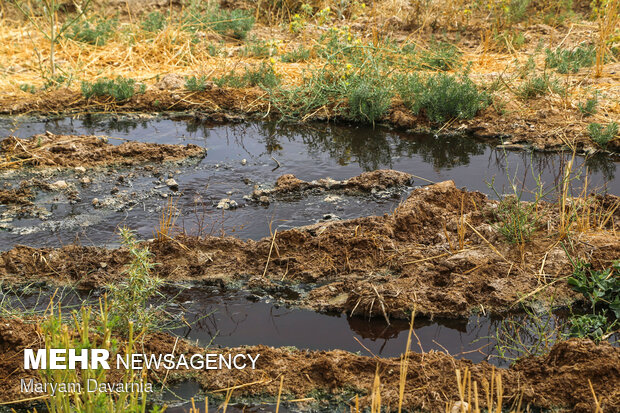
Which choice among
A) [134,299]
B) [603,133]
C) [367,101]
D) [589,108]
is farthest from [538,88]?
[134,299]

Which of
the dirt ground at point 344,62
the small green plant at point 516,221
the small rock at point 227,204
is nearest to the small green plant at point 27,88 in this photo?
the dirt ground at point 344,62

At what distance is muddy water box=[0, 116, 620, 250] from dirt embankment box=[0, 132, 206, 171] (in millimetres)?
186

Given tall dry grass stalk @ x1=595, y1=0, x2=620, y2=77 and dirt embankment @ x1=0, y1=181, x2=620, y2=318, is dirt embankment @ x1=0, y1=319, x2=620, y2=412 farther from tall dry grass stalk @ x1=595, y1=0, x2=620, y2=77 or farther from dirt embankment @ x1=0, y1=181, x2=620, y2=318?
tall dry grass stalk @ x1=595, y1=0, x2=620, y2=77

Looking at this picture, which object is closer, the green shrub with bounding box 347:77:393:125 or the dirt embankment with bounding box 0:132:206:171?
the dirt embankment with bounding box 0:132:206:171

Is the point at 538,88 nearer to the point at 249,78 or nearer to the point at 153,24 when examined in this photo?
the point at 249,78

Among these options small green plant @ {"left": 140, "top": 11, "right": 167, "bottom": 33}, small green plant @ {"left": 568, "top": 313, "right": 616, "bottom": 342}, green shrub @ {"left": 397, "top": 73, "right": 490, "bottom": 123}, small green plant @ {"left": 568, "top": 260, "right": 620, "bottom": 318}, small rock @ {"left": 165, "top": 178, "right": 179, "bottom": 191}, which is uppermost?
small green plant @ {"left": 140, "top": 11, "right": 167, "bottom": 33}

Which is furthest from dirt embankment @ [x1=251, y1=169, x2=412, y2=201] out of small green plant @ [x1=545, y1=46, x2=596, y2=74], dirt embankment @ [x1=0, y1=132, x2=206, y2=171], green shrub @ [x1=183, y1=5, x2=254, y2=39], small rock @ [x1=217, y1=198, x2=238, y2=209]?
green shrub @ [x1=183, y1=5, x2=254, y2=39]

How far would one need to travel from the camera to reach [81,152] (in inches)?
233

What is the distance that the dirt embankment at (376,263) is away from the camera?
3.61 metres

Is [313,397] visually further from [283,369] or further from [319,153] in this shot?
[319,153]

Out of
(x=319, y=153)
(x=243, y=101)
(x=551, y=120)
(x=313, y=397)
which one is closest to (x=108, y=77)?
(x=243, y=101)

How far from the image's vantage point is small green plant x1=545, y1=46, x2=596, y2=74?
25.5ft

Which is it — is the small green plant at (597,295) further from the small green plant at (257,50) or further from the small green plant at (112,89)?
the small green plant at (257,50)

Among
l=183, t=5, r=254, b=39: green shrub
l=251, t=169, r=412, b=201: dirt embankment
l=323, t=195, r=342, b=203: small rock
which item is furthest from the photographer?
l=183, t=5, r=254, b=39: green shrub
